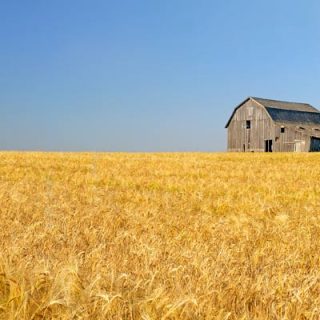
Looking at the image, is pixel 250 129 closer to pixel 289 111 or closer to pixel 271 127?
pixel 271 127

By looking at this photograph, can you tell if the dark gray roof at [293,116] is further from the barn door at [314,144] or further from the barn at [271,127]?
Result: the barn door at [314,144]

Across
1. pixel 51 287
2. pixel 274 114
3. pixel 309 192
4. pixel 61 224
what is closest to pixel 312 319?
pixel 51 287

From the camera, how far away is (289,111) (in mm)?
57062

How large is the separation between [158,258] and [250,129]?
5446 cm

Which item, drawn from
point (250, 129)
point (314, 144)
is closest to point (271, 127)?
point (250, 129)

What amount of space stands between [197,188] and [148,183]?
166 cm

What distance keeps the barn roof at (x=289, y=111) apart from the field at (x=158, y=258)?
47745mm

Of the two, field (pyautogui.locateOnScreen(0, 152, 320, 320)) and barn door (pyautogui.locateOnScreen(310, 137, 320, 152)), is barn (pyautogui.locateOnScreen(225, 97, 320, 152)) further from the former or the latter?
field (pyautogui.locateOnScreen(0, 152, 320, 320))

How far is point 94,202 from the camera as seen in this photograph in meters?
7.49

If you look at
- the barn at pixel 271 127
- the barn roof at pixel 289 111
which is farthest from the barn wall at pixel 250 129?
the barn roof at pixel 289 111

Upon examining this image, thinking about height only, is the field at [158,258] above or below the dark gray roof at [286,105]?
below

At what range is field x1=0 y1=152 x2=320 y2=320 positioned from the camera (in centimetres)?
224

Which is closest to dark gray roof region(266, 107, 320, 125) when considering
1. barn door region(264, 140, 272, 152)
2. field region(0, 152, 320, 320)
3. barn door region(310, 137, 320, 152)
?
barn door region(264, 140, 272, 152)

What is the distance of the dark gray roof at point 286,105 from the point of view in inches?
2229
